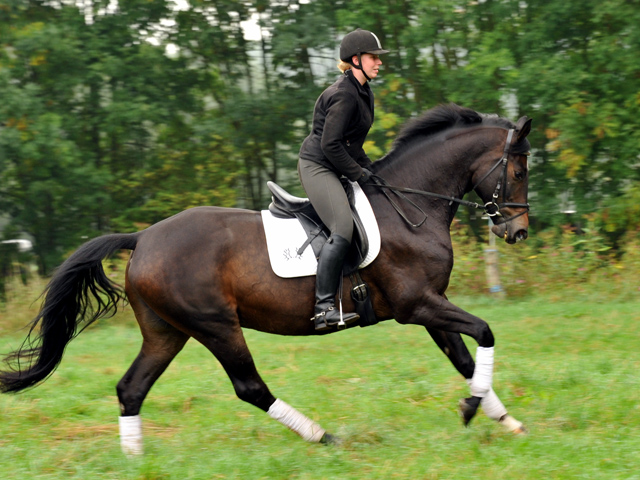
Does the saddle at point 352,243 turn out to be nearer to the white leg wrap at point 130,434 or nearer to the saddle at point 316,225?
the saddle at point 316,225

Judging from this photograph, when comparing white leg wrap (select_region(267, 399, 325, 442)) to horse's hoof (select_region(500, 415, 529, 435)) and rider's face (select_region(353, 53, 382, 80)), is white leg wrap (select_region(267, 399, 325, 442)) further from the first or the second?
rider's face (select_region(353, 53, 382, 80))

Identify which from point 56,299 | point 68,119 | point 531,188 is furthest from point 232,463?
point 68,119

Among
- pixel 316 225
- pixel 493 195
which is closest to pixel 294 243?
pixel 316 225

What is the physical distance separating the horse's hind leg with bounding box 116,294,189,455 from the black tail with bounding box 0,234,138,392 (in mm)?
325

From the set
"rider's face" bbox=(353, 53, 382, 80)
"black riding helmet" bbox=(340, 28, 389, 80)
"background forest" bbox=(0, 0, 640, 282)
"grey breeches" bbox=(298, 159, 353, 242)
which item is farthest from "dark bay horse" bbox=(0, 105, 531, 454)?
"background forest" bbox=(0, 0, 640, 282)

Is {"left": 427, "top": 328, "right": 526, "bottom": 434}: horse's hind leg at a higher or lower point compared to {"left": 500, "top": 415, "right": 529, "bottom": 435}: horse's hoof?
higher

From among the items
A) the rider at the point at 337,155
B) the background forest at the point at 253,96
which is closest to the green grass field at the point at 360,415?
the rider at the point at 337,155

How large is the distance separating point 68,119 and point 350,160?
12.4 m

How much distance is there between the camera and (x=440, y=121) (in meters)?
5.86

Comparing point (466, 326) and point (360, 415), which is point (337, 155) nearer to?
point (466, 326)

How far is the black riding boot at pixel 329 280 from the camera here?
5.27 metres

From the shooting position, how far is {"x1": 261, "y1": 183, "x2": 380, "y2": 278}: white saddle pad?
5379mm

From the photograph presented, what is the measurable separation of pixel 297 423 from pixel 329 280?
110cm

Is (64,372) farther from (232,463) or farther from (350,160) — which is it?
(350,160)
